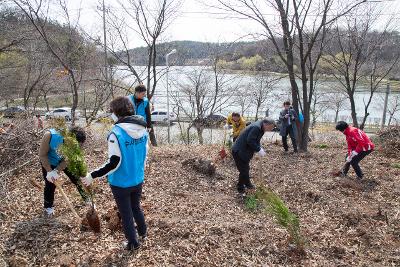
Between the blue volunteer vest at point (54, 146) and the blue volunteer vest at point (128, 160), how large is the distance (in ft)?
3.53

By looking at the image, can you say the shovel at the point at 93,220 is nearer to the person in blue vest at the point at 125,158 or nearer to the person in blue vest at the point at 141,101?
the person in blue vest at the point at 125,158

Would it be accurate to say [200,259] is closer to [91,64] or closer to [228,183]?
[228,183]

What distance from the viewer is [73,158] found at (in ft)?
10.6

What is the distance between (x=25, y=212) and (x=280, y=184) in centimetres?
389

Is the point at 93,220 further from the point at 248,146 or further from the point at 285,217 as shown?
the point at 248,146

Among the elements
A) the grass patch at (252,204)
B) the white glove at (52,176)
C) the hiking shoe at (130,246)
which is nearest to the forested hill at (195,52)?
the grass patch at (252,204)

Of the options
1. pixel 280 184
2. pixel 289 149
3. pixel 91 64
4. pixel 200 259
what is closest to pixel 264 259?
pixel 200 259

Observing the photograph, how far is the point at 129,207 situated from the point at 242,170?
2551 millimetres

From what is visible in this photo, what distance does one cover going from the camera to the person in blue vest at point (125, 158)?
108 inches

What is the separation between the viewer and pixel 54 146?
3633 millimetres

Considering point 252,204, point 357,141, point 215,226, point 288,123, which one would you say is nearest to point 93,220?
point 215,226

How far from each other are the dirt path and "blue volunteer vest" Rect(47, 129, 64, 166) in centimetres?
68

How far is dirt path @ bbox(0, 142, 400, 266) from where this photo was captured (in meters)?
3.17

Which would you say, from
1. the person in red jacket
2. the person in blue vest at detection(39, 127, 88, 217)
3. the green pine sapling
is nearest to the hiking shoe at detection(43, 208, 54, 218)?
the person in blue vest at detection(39, 127, 88, 217)
